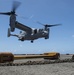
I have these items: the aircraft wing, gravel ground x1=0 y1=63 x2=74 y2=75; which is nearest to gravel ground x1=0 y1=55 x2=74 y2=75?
gravel ground x1=0 y1=63 x2=74 y2=75

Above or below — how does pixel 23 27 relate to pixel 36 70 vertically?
above

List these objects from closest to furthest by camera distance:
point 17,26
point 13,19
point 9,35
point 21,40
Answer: point 13,19 < point 17,26 < point 21,40 < point 9,35

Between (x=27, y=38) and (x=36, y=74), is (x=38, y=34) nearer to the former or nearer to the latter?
(x=27, y=38)

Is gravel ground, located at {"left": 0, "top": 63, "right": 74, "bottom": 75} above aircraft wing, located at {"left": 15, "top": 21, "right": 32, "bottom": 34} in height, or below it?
below

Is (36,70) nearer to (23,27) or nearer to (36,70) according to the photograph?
(36,70)

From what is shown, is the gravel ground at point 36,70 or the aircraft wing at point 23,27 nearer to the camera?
the gravel ground at point 36,70

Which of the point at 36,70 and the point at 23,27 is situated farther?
the point at 23,27

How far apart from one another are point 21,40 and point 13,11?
40.5ft

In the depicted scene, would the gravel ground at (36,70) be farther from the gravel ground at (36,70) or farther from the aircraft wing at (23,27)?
the aircraft wing at (23,27)

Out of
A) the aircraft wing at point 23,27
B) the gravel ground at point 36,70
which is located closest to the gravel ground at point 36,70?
the gravel ground at point 36,70

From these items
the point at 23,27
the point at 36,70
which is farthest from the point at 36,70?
the point at 23,27

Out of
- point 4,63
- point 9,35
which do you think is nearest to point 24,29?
point 9,35

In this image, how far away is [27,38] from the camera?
72.7 m

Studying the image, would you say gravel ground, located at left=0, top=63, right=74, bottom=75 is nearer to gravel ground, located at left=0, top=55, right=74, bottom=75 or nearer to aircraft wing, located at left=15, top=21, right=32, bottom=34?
gravel ground, located at left=0, top=55, right=74, bottom=75
